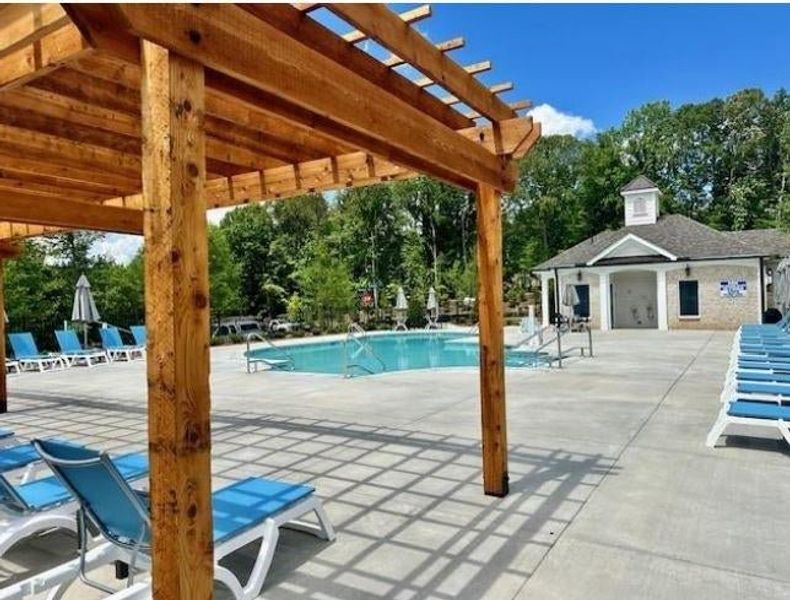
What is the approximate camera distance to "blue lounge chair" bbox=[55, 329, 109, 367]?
16.3 meters

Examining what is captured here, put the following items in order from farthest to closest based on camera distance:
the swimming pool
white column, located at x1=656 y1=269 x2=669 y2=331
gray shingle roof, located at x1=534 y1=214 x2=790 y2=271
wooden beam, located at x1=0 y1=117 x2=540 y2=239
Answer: white column, located at x1=656 y1=269 x2=669 y2=331
gray shingle roof, located at x1=534 y1=214 x2=790 y2=271
the swimming pool
wooden beam, located at x1=0 y1=117 x2=540 y2=239

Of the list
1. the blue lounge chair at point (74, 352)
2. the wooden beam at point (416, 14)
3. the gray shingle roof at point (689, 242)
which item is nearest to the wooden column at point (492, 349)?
the wooden beam at point (416, 14)

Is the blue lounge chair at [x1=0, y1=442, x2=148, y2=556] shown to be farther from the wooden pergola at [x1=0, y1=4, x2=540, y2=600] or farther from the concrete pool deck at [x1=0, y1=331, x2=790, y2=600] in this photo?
the wooden pergola at [x1=0, y1=4, x2=540, y2=600]

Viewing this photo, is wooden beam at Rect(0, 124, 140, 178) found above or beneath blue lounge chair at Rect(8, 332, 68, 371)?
above

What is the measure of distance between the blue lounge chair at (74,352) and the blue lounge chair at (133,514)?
Answer: 14829 millimetres

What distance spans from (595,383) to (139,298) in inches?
726

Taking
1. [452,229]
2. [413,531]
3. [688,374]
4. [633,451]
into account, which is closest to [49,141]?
[413,531]

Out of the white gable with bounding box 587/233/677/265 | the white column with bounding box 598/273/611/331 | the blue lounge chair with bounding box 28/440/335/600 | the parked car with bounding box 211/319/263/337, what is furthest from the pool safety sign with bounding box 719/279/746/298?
the blue lounge chair with bounding box 28/440/335/600

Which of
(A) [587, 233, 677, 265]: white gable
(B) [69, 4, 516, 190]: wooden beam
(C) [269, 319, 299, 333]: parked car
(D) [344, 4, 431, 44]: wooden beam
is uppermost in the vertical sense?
(A) [587, 233, 677, 265]: white gable

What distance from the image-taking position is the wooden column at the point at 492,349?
4.59 meters

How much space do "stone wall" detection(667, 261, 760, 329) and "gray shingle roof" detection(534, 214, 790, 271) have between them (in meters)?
0.63

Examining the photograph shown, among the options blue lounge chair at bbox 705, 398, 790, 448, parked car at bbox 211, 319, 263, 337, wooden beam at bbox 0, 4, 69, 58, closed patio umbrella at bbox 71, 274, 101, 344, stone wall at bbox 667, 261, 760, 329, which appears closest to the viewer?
wooden beam at bbox 0, 4, 69, 58

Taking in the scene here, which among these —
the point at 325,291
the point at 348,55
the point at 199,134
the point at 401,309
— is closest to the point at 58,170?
the point at 348,55

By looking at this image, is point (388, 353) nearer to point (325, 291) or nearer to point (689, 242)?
point (325, 291)
